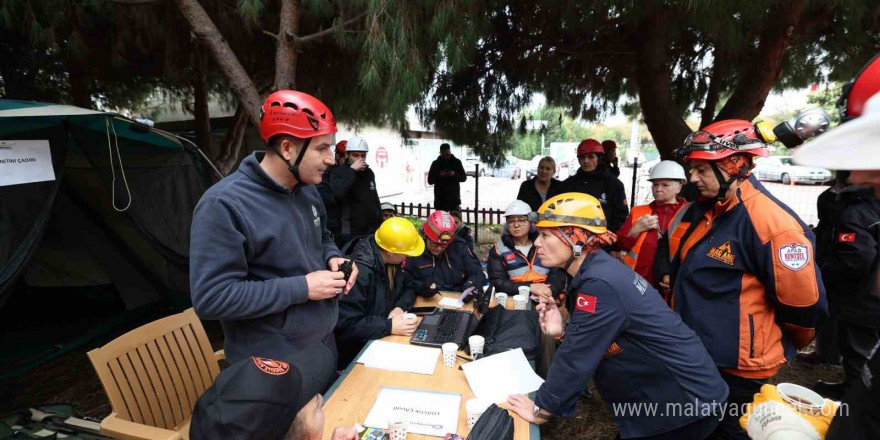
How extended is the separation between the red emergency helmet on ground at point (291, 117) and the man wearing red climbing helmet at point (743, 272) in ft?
5.51

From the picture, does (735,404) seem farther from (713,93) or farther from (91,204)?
(91,204)

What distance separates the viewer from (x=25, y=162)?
2311mm

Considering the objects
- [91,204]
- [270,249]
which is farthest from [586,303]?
[91,204]

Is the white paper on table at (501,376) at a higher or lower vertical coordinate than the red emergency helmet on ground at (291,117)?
lower

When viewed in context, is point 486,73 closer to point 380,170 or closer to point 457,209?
point 457,209

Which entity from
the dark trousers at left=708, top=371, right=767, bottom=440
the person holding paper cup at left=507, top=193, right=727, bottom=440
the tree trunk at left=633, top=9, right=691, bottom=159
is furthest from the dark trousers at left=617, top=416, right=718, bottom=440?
the tree trunk at left=633, top=9, right=691, bottom=159

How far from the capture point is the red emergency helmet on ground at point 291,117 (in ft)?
4.79

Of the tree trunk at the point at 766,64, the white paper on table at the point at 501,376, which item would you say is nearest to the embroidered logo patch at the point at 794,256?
the white paper on table at the point at 501,376

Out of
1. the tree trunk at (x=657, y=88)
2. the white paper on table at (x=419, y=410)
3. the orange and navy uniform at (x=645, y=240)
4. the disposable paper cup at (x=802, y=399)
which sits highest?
the tree trunk at (x=657, y=88)

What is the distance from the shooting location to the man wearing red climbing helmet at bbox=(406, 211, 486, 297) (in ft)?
9.75

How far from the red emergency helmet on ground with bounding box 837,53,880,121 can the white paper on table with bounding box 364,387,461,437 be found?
4.53 feet

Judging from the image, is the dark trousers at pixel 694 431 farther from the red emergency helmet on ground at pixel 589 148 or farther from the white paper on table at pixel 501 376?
the red emergency helmet on ground at pixel 589 148

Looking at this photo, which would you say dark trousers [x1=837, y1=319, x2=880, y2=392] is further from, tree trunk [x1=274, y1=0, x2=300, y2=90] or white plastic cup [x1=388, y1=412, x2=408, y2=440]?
tree trunk [x1=274, y1=0, x2=300, y2=90]

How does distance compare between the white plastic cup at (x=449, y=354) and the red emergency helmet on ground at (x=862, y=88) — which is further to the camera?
the white plastic cup at (x=449, y=354)
